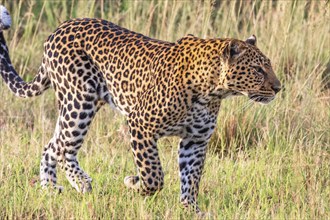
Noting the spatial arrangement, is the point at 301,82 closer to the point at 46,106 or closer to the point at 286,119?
the point at 286,119

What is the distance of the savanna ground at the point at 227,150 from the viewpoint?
6086mm

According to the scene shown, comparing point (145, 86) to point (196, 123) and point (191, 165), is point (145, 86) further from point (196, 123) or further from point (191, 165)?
point (191, 165)

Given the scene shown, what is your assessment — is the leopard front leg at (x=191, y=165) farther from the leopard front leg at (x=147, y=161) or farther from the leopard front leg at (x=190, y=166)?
the leopard front leg at (x=147, y=161)

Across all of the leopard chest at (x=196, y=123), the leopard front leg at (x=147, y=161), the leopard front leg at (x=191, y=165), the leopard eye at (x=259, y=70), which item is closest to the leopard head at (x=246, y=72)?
the leopard eye at (x=259, y=70)

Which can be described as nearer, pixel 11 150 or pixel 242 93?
pixel 242 93

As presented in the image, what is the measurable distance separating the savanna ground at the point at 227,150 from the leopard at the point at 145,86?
250 millimetres

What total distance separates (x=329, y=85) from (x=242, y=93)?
3.50 m

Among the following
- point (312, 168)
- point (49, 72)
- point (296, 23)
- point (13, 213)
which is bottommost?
point (13, 213)

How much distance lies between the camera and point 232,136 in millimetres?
7836

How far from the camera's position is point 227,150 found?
308 inches

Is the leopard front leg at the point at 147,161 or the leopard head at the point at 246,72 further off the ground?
the leopard head at the point at 246,72

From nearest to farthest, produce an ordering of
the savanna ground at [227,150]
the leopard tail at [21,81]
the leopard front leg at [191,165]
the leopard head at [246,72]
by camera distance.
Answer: the leopard head at [246,72]
the savanna ground at [227,150]
the leopard front leg at [191,165]
the leopard tail at [21,81]

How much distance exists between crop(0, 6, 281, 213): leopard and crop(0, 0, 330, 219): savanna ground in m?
0.25

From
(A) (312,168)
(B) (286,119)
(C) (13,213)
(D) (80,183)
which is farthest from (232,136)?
(C) (13,213)
